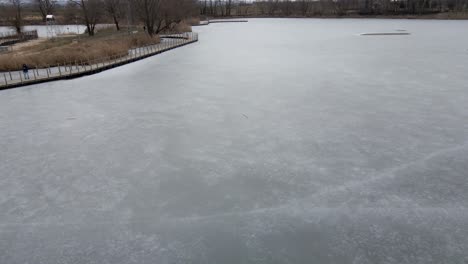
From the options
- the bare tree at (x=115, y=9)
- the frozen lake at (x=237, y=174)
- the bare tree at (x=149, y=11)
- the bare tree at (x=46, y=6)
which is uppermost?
the bare tree at (x=46, y=6)

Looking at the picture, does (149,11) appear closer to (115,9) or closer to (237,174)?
(115,9)

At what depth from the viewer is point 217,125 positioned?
9.38 m

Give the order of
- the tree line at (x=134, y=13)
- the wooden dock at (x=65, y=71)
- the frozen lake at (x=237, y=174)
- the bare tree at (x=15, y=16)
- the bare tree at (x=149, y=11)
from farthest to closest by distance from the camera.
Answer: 1. the bare tree at (x=15, y=16)
2. the tree line at (x=134, y=13)
3. the bare tree at (x=149, y=11)
4. the wooden dock at (x=65, y=71)
5. the frozen lake at (x=237, y=174)

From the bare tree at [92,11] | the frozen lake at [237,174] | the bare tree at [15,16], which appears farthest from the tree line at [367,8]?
the frozen lake at [237,174]

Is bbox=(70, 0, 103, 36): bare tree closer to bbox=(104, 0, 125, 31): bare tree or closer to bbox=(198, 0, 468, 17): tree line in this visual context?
bbox=(104, 0, 125, 31): bare tree

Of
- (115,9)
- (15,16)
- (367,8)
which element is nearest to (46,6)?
(15,16)

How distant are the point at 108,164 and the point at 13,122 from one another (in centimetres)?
468

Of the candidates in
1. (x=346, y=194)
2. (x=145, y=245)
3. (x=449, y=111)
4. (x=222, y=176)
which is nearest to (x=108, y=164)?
(x=222, y=176)

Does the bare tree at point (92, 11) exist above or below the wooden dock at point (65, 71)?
above

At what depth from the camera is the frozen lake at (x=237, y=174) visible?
473 centimetres

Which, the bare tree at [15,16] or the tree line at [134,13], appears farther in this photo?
the bare tree at [15,16]

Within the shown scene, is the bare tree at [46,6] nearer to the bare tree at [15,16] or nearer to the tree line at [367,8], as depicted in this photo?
the bare tree at [15,16]

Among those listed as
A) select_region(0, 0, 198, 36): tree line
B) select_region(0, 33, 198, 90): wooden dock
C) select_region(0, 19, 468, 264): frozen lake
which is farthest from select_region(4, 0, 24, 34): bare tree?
select_region(0, 19, 468, 264): frozen lake

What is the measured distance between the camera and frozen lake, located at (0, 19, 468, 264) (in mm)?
4727
